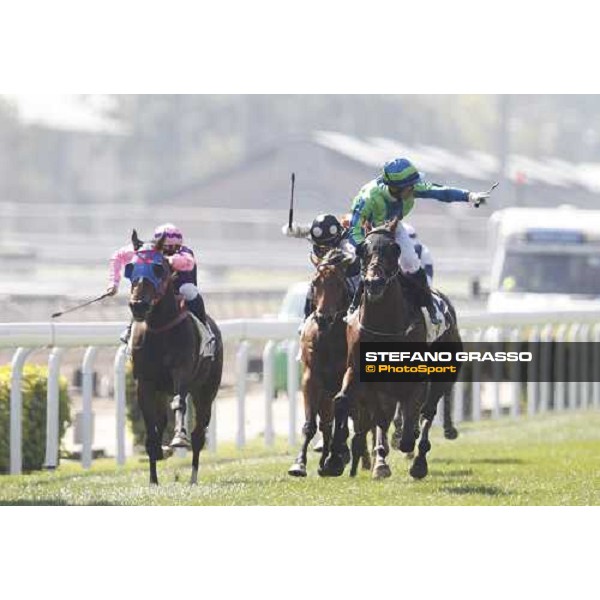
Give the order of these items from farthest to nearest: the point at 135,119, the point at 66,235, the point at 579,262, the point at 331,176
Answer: the point at 135,119
the point at 66,235
the point at 331,176
the point at 579,262

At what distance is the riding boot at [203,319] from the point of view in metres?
11.7

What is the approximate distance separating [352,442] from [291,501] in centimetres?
67

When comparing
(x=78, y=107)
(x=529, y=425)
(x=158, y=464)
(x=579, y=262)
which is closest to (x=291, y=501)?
(x=158, y=464)

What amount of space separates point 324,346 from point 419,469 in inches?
42.0

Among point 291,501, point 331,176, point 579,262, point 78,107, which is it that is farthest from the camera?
point 78,107

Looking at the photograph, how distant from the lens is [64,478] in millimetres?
12250

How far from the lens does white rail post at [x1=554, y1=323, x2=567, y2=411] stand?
12.5 m

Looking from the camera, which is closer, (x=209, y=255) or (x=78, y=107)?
(x=209, y=255)

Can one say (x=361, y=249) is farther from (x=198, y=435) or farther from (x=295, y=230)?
(x=198, y=435)

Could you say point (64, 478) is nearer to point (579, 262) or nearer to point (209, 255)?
point (579, 262)

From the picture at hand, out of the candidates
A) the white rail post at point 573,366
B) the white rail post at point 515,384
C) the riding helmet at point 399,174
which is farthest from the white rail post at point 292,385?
the riding helmet at point 399,174

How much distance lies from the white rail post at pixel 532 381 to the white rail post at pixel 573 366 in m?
0.24

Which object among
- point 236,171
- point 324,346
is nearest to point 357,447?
point 324,346

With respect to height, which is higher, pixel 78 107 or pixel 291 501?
pixel 78 107
